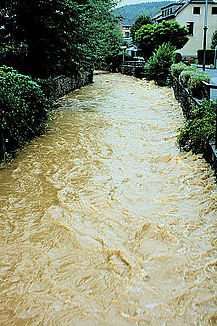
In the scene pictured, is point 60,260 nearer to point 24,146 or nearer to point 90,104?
point 24,146

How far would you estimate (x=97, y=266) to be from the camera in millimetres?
3744

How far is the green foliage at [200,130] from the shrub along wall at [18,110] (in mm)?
3654

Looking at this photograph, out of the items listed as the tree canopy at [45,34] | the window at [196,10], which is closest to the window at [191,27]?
the window at [196,10]

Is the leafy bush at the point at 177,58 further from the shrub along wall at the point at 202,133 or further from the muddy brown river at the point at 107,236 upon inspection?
the muddy brown river at the point at 107,236

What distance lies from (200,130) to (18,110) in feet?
12.5

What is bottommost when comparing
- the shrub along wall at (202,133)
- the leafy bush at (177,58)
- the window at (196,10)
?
the shrub along wall at (202,133)

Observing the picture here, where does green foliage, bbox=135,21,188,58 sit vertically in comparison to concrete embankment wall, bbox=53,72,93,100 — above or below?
above

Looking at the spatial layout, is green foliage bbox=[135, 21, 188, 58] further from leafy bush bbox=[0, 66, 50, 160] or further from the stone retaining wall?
leafy bush bbox=[0, 66, 50, 160]

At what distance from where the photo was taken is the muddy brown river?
314 cm

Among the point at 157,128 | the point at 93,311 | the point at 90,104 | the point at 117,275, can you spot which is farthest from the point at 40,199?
the point at 90,104

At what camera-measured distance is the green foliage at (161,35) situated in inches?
1324

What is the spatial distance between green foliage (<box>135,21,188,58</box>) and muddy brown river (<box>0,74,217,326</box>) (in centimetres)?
2896

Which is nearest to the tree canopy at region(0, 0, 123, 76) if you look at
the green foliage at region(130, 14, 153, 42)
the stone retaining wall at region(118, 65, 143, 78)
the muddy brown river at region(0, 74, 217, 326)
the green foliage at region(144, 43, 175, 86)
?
the muddy brown river at region(0, 74, 217, 326)

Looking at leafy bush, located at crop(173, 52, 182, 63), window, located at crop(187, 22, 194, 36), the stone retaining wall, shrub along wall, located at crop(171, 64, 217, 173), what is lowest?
shrub along wall, located at crop(171, 64, 217, 173)
